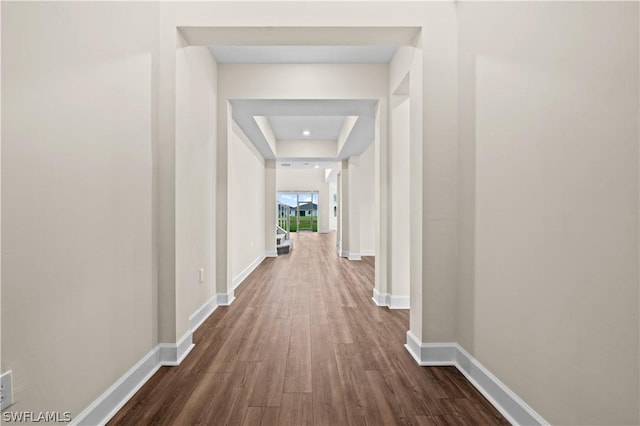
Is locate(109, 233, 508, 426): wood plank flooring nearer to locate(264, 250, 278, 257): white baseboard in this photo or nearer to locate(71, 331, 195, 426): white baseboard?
locate(71, 331, 195, 426): white baseboard

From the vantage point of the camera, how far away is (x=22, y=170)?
3.55ft

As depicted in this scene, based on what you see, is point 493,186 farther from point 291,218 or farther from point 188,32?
point 291,218

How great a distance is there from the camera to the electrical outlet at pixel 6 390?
1016mm

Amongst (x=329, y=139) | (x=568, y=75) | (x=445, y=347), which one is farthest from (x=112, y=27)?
(x=329, y=139)

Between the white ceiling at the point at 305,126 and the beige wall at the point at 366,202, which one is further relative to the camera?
the beige wall at the point at 366,202

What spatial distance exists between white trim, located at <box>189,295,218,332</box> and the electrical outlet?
1411 millimetres

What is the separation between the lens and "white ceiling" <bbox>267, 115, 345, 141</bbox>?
5469 mm

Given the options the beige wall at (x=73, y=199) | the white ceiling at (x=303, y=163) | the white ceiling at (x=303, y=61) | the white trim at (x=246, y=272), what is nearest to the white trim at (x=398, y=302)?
the white trim at (x=246, y=272)

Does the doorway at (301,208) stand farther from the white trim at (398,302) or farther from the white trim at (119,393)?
the white trim at (119,393)

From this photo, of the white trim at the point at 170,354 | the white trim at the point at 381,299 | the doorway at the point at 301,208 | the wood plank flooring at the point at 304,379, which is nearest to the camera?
the wood plank flooring at the point at 304,379

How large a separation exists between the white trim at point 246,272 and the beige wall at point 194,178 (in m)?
0.99

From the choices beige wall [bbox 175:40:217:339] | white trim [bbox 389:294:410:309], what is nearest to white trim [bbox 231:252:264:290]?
beige wall [bbox 175:40:217:339]

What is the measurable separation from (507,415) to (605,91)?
1.56 m

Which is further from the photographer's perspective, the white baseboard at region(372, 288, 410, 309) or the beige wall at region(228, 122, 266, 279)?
the beige wall at region(228, 122, 266, 279)
